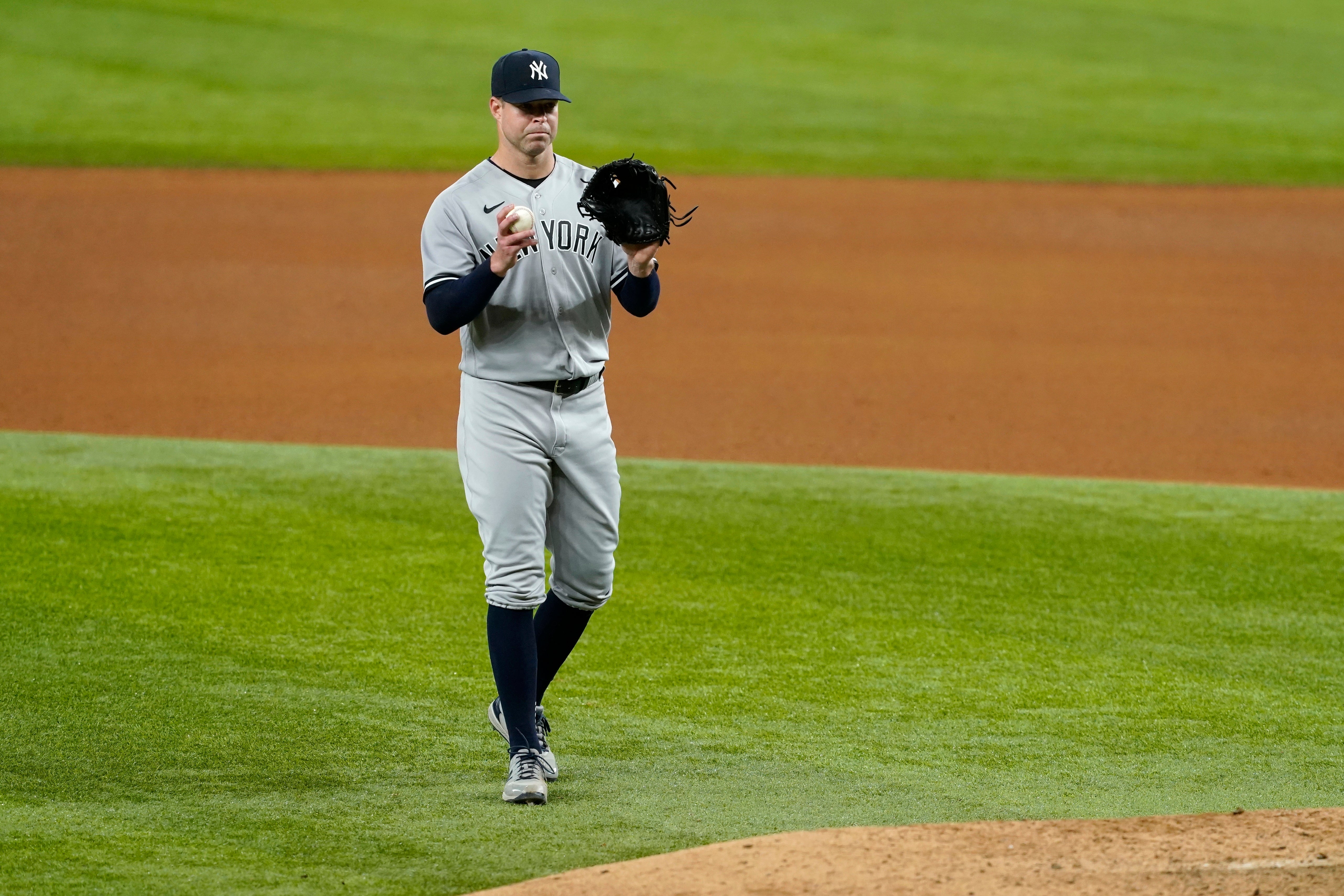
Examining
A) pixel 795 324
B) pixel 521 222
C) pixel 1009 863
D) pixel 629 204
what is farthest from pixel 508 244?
pixel 795 324

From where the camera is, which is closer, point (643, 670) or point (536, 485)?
point (536, 485)

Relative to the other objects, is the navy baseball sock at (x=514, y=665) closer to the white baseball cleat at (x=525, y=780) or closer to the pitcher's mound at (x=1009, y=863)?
the white baseball cleat at (x=525, y=780)

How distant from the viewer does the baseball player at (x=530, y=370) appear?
4.30 meters

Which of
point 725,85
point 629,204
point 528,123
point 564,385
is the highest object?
point 725,85

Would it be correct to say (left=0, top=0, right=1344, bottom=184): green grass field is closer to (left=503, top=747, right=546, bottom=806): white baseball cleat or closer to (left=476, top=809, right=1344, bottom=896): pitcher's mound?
(left=503, top=747, right=546, bottom=806): white baseball cleat

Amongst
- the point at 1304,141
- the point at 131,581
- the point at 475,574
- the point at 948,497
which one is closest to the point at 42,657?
the point at 131,581

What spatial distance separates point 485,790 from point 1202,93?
19654mm

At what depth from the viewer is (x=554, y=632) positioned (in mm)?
4629

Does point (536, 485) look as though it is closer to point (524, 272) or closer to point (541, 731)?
point (524, 272)

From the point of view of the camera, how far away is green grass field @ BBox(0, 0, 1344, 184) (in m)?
18.5

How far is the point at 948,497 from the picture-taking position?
808 cm

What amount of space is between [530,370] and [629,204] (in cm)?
49

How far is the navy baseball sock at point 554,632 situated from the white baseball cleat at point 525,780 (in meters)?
0.30

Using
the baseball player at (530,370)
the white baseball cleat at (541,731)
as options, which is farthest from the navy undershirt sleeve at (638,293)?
the white baseball cleat at (541,731)
